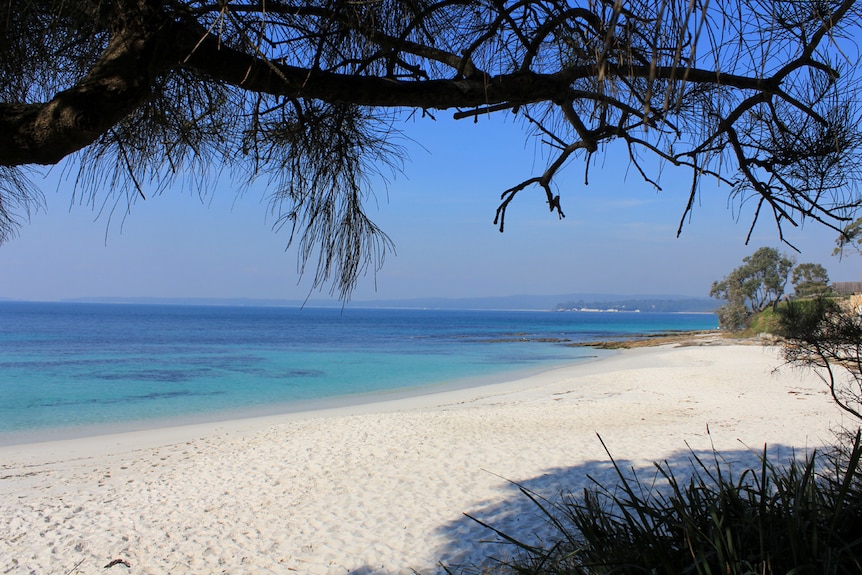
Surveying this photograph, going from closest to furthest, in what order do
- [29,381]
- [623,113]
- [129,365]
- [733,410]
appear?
[623,113]
[733,410]
[29,381]
[129,365]

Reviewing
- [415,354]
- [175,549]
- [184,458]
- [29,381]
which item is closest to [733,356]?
[415,354]

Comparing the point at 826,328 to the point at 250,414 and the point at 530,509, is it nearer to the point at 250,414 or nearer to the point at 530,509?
the point at 530,509

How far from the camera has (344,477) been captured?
5922 millimetres

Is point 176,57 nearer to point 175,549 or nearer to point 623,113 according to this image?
point 623,113

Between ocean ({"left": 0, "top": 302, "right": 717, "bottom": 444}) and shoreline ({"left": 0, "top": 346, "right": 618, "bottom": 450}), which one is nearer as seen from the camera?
shoreline ({"left": 0, "top": 346, "right": 618, "bottom": 450})

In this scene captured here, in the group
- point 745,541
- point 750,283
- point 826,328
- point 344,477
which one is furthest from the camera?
point 750,283

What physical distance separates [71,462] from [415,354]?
21.8 metres

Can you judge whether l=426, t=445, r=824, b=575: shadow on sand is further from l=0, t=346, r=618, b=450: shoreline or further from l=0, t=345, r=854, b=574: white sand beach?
l=0, t=346, r=618, b=450: shoreline

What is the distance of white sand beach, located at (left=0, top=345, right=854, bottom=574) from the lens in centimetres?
411

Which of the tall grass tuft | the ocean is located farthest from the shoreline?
the tall grass tuft

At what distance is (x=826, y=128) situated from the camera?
7.06 feet

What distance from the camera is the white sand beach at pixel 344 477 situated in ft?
13.5

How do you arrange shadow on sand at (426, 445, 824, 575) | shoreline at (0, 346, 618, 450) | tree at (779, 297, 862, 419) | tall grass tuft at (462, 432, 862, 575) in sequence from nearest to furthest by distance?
1. tall grass tuft at (462, 432, 862, 575)
2. tree at (779, 297, 862, 419)
3. shadow on sand at (426, 445, 824, 575)
4. shoreline at (0, 346, 618, 450)

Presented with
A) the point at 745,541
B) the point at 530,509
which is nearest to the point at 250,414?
the point at 530,509
